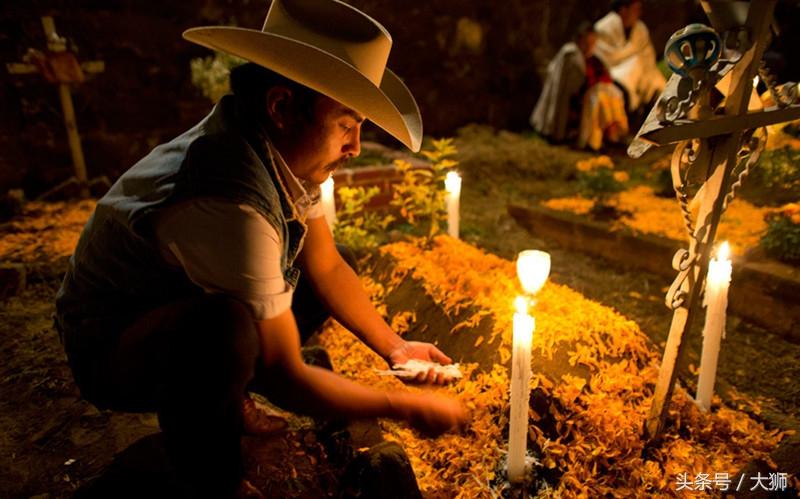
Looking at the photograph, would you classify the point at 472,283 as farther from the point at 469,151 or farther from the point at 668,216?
the point at 469,151

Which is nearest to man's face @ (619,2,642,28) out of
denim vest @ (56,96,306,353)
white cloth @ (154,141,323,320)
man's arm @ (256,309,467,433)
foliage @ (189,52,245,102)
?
foliage @ (189,52,245,102)

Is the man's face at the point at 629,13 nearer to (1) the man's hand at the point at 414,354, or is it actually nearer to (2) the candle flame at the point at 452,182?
(2) the candle flame at the point at 452,182

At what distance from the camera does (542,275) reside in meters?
2.10

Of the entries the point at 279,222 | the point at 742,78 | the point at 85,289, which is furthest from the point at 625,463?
the point at 85,289

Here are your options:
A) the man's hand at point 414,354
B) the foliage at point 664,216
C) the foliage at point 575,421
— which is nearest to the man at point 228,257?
the man's hand at point 414,354

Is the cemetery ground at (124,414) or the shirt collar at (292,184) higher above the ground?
the shirt collar at (292,184)

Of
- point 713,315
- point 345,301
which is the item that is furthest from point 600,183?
point 345,301

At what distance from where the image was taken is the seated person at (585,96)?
8008 millimetres

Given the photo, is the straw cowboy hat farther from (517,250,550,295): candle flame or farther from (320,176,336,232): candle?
(320,176,336,232): candle

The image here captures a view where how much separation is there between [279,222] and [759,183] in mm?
5926

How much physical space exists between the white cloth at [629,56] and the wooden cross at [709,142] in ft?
22.6

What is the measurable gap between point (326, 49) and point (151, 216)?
816mm

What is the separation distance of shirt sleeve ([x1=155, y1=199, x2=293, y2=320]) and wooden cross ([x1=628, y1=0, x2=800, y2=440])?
134cm

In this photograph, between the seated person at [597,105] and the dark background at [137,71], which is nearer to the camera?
the dark background at [137,71]
